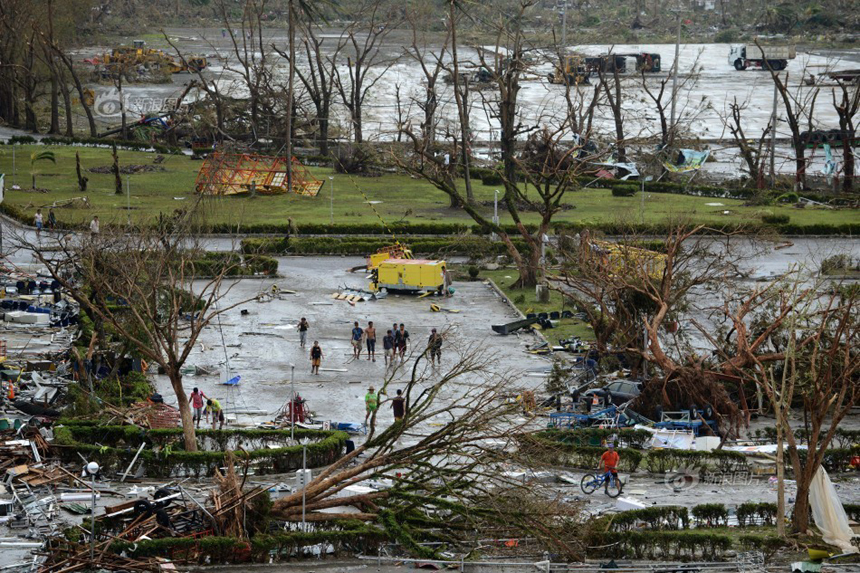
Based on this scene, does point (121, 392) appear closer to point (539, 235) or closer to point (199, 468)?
point (199, 468)

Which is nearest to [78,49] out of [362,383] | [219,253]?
[219,253]

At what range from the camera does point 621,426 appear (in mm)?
34656

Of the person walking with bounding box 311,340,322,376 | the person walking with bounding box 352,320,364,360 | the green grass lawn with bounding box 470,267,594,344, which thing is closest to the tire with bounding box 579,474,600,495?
the person walking with bounding box 311,340,322,376

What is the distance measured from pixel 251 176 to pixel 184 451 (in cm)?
3874

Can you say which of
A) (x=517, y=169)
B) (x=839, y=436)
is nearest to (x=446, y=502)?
(x=839, y=436)

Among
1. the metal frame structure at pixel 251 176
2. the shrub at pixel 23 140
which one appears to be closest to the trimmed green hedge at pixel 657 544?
the metal frame structure at pixel 251 176

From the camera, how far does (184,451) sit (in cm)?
3020

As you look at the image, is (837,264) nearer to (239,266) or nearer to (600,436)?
(600,436)

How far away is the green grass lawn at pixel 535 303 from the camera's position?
4462cm

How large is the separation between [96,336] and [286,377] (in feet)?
18.3

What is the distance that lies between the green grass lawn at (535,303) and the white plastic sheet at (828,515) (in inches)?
673

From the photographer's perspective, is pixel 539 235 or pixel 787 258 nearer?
pixel 539 235

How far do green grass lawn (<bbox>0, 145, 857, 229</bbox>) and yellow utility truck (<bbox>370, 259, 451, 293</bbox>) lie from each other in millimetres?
9914

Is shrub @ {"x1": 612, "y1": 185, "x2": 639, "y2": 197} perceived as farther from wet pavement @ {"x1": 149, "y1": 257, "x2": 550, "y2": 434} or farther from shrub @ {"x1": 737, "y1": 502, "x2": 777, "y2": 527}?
shrub @ {"x1": 737, "y1": 502, "x2": 777, "y2": 527}
